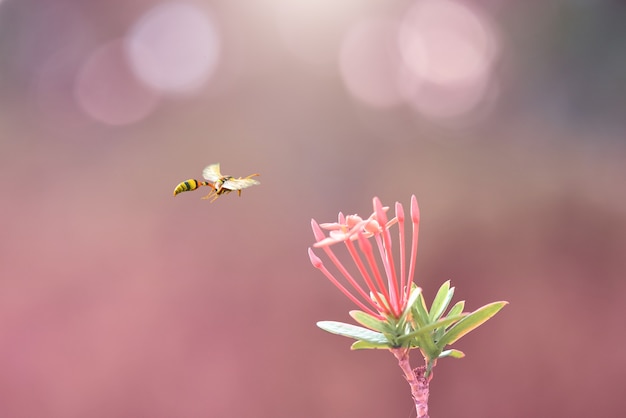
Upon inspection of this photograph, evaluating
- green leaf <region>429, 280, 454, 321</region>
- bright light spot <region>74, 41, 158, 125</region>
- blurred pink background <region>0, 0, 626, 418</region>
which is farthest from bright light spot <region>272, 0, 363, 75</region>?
green leaf <region>429, 280, 454, 321</region>

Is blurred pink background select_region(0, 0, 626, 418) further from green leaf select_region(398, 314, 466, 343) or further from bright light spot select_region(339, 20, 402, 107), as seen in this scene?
green leaf select_region(398, 314, 466, 343)


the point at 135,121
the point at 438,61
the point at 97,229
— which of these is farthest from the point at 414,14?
the point at 97,229

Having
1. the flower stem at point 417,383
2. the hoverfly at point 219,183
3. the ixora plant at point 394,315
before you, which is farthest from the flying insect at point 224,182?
the flower stem at point 417,383

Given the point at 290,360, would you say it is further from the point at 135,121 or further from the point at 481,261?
the point at 135,121

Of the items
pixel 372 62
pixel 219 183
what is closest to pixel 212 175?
pixel 219 183

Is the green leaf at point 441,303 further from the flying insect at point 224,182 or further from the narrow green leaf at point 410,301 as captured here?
the flying insect at point 224,182

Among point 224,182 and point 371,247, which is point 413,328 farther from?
point 224,182
